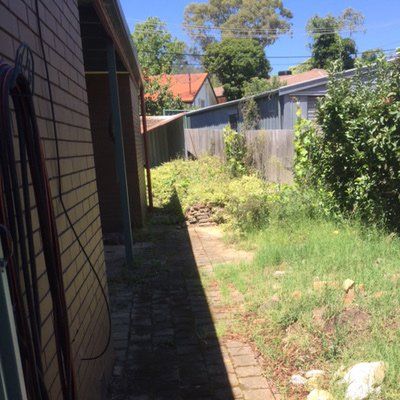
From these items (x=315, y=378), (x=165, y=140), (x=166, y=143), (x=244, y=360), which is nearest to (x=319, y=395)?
(x=315, y=378)

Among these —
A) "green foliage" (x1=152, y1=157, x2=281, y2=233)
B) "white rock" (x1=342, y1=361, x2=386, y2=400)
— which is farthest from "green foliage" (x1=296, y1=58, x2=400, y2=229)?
"white rock" (x1=342, y1=361, x2=386, y2=400)

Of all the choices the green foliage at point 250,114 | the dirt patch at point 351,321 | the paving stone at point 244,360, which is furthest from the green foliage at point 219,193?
the paving stone at point 244,360

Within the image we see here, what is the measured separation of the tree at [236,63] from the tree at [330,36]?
242 inches

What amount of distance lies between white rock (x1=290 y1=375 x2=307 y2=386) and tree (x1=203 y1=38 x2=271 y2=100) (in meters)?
44.2

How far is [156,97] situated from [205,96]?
62.4ft

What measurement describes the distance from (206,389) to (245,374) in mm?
360

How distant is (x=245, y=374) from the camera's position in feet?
11.9

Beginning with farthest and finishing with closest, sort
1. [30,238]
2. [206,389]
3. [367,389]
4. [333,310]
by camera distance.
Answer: [333,310], [206,389], [367,389], [30,238]

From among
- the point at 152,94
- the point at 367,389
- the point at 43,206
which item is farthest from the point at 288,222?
the point at 152,94

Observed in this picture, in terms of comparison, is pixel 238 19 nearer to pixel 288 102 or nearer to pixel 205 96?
pixel 205 96

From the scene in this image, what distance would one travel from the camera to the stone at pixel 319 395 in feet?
10.0

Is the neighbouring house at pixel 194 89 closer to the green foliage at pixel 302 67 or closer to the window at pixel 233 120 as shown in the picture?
the green foliage at pixel 302 67

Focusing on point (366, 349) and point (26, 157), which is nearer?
point (26, 157)

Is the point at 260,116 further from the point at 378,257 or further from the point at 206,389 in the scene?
the point at 206,389
